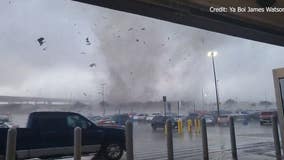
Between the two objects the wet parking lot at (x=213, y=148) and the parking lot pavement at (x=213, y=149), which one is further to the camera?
the wet parking lot at (x=213, y=148)

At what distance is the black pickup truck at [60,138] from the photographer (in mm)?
8391

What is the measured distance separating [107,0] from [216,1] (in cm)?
178

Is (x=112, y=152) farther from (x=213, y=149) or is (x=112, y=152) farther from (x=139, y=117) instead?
(x=139, y=117)

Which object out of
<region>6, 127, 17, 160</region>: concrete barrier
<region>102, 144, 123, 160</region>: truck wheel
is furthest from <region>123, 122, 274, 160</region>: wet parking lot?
<region>6, 127, 17, 160</region>: concrete barrier

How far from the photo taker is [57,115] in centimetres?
948

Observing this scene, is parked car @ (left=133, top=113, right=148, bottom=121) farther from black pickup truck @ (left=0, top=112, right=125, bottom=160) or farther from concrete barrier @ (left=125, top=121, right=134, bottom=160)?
concrete barrier @ (left=125, top=121, right=134, bottom=160)

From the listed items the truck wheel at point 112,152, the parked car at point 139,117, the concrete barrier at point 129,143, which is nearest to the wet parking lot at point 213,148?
the truck wheel at point 112,152

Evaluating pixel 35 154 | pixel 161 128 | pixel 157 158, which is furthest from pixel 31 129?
pixel 161 128

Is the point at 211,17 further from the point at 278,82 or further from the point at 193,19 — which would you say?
the point at 278,82

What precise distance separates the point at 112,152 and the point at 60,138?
1904 millimetres

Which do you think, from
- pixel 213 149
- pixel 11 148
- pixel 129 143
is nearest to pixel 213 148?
pixel 213 149

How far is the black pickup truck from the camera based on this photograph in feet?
27.5

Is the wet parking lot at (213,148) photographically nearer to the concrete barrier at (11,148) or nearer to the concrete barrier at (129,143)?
the concrete barrier at (129,143)

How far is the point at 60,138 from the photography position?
917 cm
